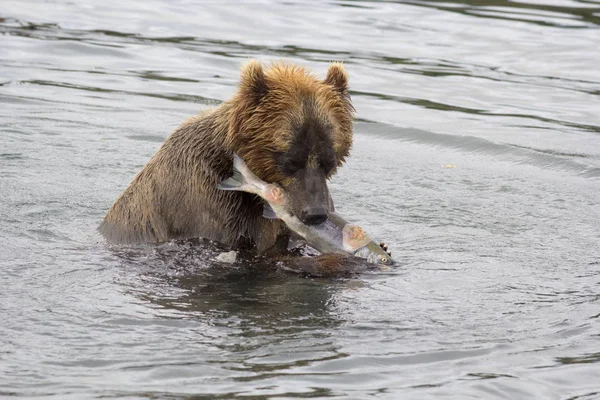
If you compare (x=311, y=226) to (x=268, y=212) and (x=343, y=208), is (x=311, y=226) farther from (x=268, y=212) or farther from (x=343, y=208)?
(x=343, y=208)

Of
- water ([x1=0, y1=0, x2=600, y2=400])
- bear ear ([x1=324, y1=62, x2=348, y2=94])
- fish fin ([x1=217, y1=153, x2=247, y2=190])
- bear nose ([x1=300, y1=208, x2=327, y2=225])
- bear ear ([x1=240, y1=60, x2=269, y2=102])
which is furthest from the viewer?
bear ear ([x1=324, y1=62, x2=348, y2=94])

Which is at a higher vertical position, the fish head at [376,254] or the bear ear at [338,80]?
the bear ear at [338,80]

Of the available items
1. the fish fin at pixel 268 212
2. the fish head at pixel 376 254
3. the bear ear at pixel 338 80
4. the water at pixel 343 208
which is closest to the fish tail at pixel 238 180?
the fish fin at pixel 268 212

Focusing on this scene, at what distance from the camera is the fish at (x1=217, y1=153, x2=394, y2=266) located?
7.39 m

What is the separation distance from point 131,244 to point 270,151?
152 cm

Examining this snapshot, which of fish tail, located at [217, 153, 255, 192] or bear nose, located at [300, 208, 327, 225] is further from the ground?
fish tail, located at [217, 153, 255, 192]

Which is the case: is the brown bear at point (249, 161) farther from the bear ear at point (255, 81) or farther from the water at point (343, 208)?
the water at point (343, 208)

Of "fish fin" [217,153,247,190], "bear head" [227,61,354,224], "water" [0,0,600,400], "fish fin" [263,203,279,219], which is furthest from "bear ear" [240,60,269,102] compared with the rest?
"water" [0,0,600,400]

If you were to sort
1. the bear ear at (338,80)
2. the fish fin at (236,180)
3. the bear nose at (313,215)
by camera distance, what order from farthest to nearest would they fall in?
the bear ear at (338,80)
the fish fin at (236,180)
the bear nose at (313,215)

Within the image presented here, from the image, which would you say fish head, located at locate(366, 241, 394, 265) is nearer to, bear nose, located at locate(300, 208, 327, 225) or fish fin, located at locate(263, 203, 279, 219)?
bear nose, located at locate(300, 208, 327, 225)

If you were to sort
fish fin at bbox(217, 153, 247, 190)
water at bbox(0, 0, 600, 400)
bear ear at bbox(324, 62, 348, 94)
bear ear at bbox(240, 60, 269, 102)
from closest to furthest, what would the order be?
water at bbox(0, 0, 600, 400)
bear ear at bbox(240, 60, 269, 102)
fish fin at bbox(217, 153, 247, 190)
bear ear at bbox(324, 62, 348, 94)

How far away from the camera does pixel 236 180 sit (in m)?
7.54

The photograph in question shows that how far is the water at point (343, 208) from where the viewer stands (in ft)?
20.2

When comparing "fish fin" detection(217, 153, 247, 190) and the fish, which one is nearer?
the fish
